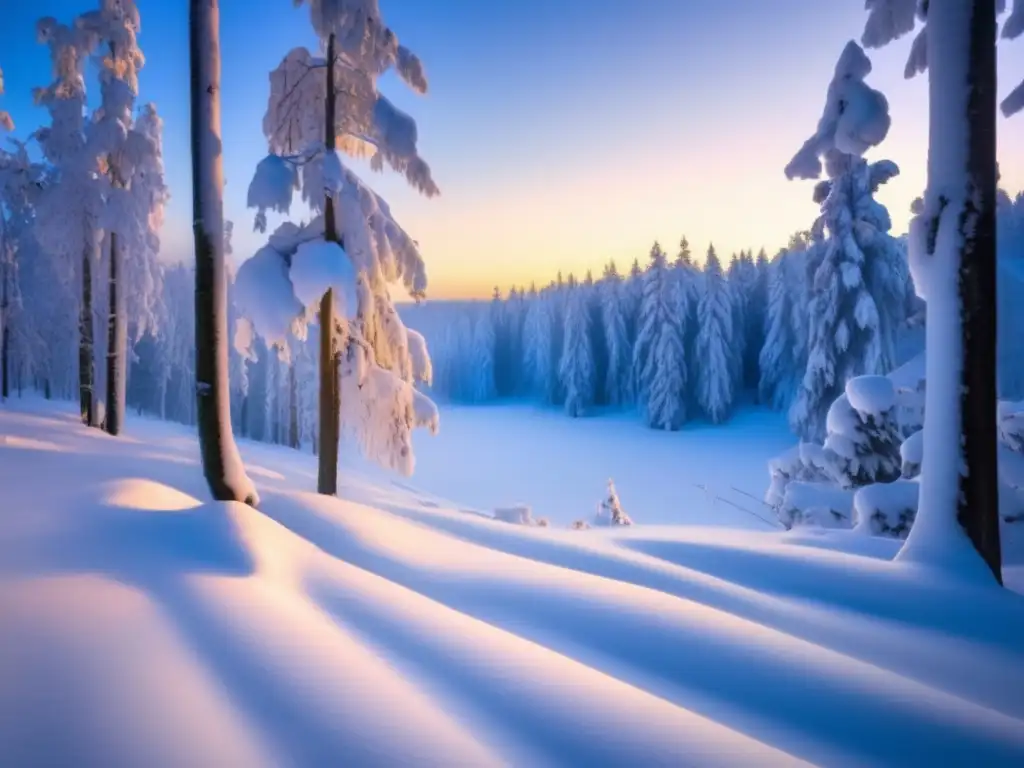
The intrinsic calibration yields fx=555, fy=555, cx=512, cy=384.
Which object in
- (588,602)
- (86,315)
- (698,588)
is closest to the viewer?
Answer: (588,602)

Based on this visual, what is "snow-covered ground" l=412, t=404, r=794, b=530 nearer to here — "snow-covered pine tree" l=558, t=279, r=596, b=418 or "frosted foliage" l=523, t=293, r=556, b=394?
"snow-covered pine tree" l=558, t=279, r=596, b=418

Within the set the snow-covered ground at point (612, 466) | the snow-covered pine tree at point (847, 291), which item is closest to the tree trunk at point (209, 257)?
the snow-covered ground at point (612, 466)

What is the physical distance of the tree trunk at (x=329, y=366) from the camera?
27.1 ft

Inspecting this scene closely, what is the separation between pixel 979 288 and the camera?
→ 4.96 metres

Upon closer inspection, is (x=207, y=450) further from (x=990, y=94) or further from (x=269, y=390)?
(x=269, y=390)

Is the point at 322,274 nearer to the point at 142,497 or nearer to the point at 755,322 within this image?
the point at 142,497

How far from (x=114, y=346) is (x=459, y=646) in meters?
15.6

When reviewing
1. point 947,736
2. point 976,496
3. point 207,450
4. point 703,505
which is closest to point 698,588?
point 947,736

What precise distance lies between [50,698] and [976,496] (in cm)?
664

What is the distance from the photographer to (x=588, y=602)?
12.4 feet

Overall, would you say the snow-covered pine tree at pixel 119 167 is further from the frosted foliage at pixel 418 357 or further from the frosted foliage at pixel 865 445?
the frosted foliage at pixel 865 445

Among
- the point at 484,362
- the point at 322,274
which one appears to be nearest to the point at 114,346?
the point at 322,274

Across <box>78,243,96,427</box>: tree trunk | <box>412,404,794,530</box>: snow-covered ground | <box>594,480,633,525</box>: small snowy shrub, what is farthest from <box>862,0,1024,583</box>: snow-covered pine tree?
<box>78,243,96,427</box>: tree trunk

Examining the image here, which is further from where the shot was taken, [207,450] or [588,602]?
[207,450]
